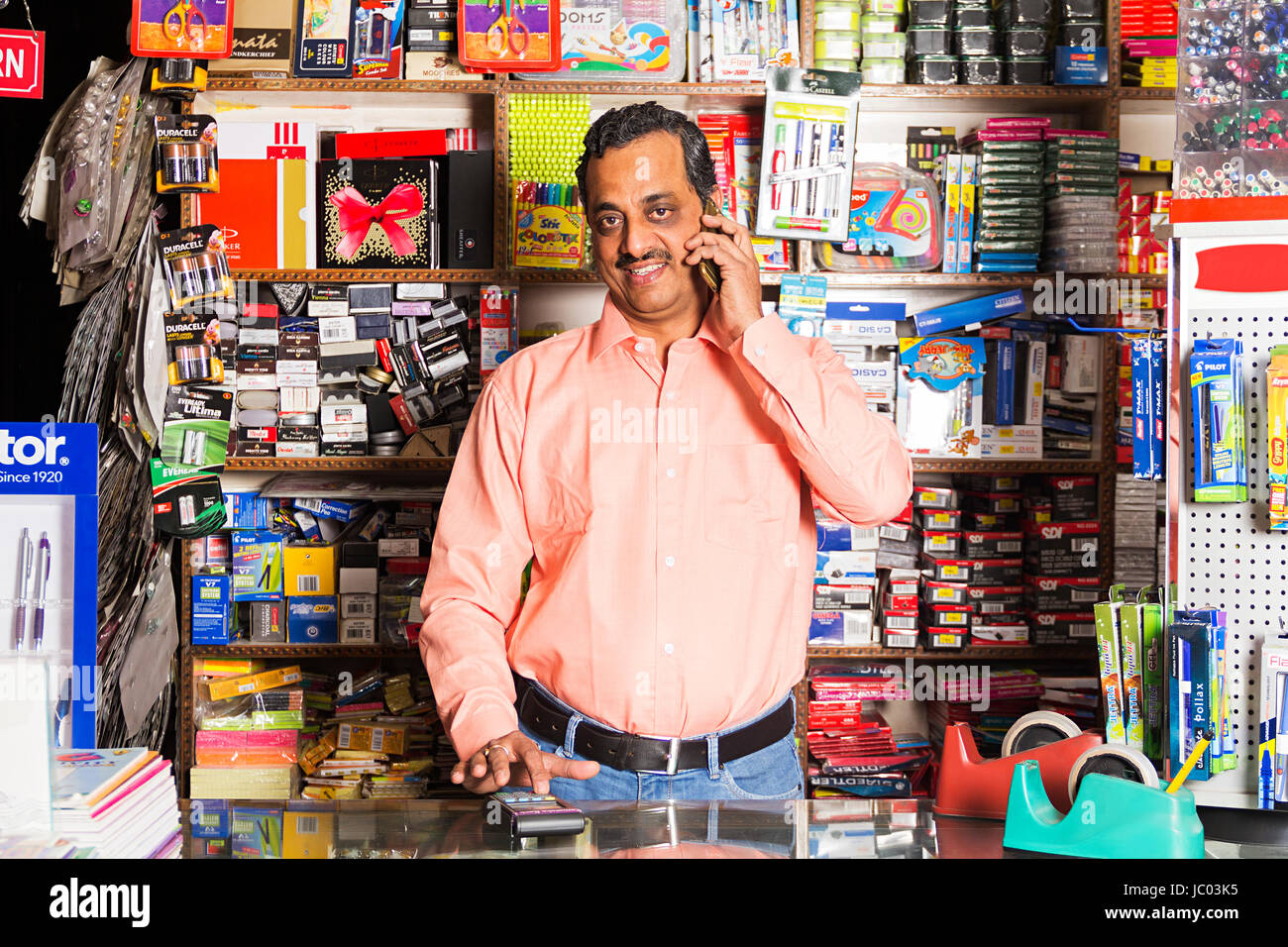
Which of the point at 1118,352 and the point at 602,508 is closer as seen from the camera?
the point at 602,508

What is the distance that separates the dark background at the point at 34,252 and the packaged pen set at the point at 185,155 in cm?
46

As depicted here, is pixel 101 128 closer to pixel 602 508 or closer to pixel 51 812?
pixel 602 508

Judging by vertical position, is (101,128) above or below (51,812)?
above

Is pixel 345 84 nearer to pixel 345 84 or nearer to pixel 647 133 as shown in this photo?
pixel 345 84

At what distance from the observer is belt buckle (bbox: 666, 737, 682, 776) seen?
1.79m

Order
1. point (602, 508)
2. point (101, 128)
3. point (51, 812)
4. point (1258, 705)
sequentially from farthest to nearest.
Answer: point (101, 128), point (602, 508), point (1258, 705), point (51, 812)

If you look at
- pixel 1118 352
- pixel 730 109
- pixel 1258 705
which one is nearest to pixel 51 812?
pixel 1258 705

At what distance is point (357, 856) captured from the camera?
1184mm

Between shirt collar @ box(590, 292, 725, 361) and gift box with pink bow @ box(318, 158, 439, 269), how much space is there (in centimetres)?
150

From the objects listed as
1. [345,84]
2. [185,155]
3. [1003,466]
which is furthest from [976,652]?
[185,155]

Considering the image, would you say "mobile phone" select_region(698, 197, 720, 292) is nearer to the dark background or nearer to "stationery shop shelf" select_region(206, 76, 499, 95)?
"stationery shop shelf" select_region(206, 76, 499, 95)

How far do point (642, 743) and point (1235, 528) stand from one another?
3.47 feet

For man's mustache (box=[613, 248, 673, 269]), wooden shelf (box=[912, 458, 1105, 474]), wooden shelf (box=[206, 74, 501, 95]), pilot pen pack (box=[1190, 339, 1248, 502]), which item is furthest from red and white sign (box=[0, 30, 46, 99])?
pilot pen pack (box=[1190, 339, 1248, 502])

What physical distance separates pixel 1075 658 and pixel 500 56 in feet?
8.38
